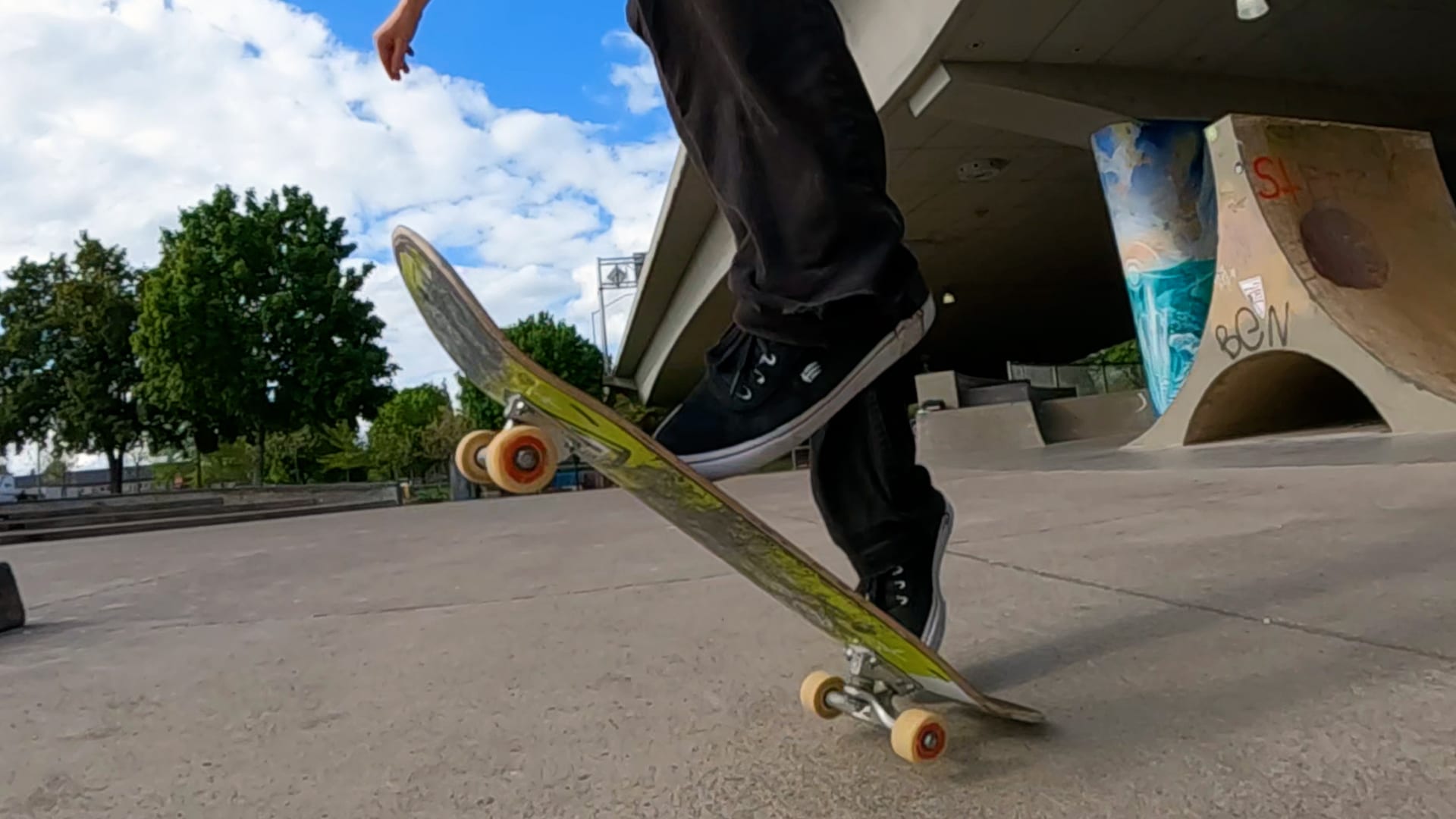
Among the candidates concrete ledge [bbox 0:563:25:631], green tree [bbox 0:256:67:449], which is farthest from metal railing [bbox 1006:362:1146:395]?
green tree [bbox 0:256:67:449]

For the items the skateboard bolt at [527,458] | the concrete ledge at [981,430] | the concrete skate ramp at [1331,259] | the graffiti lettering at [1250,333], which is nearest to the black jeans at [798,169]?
the skateboard bolt at [527,458]

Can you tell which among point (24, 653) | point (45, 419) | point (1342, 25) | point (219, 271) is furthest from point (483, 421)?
point (24, 653)

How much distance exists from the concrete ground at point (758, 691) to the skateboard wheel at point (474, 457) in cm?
39

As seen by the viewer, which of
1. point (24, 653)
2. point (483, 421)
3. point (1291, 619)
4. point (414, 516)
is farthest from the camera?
point (483, 421)

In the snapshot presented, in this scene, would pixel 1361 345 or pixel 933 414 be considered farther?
pixel 933 414

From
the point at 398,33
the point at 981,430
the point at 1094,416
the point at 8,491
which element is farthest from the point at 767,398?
the point at 8,491

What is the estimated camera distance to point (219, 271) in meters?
23.5

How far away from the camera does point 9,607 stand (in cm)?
276

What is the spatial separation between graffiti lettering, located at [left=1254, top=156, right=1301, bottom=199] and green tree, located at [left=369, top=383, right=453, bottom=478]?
25.4 m

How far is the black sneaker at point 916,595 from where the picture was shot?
54.6 inches

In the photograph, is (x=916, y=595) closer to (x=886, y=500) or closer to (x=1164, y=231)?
(x=886, y=500)

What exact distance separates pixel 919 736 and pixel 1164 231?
11.8 metres

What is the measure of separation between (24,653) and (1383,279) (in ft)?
27.9

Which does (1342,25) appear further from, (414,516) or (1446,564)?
(414,516)
